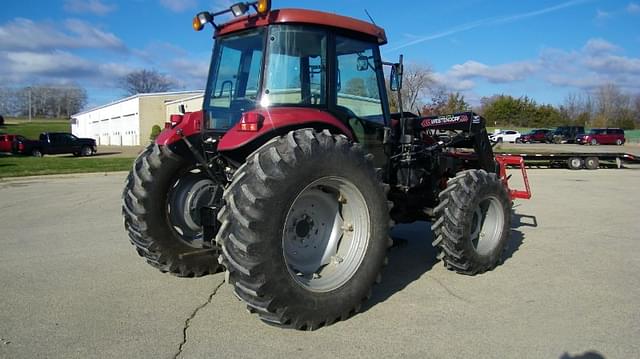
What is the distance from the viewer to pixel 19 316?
14.2 ft

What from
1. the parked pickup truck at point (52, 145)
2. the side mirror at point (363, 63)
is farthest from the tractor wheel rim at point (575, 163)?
the parked pickup truck at point (52, 145)

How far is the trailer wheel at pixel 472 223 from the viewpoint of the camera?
5368mm

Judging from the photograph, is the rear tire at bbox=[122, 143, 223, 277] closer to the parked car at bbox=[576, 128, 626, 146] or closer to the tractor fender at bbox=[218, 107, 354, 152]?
the tractor fender at bbox=[218, 107, 354, 152]

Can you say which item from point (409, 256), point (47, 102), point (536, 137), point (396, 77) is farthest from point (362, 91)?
point (47, 102)

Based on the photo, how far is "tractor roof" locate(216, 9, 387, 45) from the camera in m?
4.45

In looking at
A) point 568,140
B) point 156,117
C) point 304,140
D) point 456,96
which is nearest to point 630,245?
point 304,140

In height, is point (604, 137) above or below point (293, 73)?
above

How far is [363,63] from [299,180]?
1.99 metres

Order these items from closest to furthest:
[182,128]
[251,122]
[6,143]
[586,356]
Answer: [586,356] → [251,122] → [182,128] → [6,143]

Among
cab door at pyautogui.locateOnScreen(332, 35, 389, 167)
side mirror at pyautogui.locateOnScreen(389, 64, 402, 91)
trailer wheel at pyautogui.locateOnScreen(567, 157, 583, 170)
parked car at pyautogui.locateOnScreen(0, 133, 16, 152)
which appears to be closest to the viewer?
cab door at pyautogui.locateOnScreen(332, 35, 389, 167)

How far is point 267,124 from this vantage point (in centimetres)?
411

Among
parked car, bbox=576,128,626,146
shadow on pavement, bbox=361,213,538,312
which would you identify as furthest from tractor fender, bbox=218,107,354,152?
parked car, bbox=576,128,626,146

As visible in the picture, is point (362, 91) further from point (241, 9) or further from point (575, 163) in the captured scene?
point (575, 163)

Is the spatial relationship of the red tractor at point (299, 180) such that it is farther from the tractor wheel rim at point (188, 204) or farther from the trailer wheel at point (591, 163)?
the trailer wheel at point (591, 163)
